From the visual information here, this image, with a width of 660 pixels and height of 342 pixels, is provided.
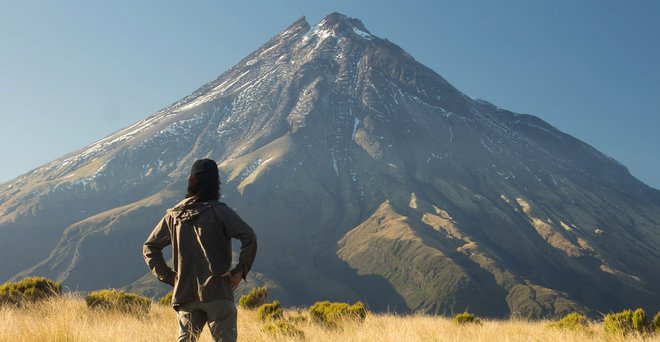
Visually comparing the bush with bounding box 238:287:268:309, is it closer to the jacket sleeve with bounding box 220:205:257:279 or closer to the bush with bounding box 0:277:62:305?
the bush with bounding box 0:277:62:305

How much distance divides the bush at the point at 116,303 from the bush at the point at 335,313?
422cm

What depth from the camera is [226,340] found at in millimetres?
5953

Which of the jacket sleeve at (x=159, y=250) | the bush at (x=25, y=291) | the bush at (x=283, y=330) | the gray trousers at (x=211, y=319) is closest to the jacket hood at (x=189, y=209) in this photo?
the jacket sleeve at (x=159, y=250)

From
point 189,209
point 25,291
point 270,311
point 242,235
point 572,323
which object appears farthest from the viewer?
point 270,311

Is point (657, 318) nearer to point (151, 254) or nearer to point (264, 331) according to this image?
point (264, 331)

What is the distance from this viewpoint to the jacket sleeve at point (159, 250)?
20.5ft

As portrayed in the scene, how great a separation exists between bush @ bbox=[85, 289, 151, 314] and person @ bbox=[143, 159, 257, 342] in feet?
24.1

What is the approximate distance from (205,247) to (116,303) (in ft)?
28.8

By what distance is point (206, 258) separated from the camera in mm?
5926

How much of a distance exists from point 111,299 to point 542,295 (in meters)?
201

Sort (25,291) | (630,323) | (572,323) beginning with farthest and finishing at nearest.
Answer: (25,291) → (572,323) → (630,323)

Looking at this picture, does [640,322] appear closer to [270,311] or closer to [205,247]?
[270,311]

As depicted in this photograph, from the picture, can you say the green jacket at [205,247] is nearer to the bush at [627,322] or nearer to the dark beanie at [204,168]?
the dark beanie at [204,168]

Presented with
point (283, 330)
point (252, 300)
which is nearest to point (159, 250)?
point (283, 330)
